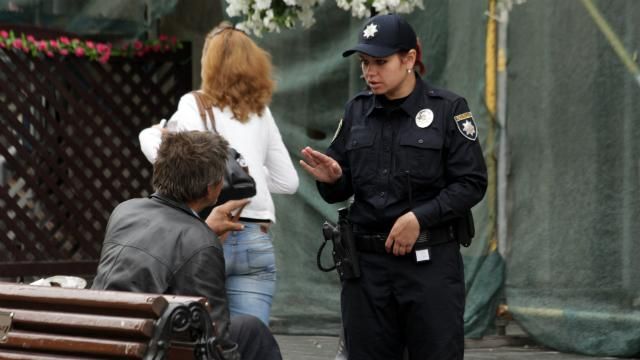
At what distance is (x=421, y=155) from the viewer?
5.22 meters

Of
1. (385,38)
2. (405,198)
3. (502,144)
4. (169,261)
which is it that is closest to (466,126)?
(405,198)

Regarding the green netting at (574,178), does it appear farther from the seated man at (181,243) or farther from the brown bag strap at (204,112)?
the seated man at (181,243)

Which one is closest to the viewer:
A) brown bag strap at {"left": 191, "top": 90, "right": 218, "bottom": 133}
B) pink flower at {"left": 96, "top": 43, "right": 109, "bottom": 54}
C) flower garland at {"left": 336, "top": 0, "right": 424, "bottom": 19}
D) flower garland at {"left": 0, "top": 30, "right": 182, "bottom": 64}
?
brown bag strap at {"left": 191, "top": 90, "right": 218, "bottom": 133}

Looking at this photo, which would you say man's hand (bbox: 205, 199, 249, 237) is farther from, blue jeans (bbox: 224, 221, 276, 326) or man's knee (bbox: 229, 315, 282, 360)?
man's knee (bbox: 229, 315, 282, 360)

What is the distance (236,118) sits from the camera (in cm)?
596

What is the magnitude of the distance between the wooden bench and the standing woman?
4.36 ft

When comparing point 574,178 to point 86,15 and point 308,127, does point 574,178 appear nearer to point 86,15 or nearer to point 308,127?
point 308,127

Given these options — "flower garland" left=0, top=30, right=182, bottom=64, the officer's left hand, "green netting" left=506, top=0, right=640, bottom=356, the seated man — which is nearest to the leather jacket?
the seated man

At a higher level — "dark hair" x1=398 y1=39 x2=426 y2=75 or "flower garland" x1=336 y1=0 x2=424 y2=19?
"flower garland" x1=336 y1=0 x2=424 y2=19

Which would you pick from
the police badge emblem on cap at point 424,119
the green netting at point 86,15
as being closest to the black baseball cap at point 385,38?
the police badge emblem on cap at point 424,119

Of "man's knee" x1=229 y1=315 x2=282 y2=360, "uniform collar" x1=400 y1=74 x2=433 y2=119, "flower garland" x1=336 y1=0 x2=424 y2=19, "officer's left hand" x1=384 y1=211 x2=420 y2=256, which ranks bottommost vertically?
"man's knee" x1=229 y1=315 x2=282 y2=360

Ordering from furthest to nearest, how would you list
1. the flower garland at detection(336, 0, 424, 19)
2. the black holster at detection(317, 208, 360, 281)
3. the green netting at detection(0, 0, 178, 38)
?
1. the green netting at detection(0, 0, 178, 38)
2. the flower garland at detection(336, 0, 424, 19)
3. the black holster at detection(317, 208, 360, 281)

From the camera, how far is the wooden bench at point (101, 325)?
4184 millimetres

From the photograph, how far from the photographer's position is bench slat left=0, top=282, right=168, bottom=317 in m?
4.17
